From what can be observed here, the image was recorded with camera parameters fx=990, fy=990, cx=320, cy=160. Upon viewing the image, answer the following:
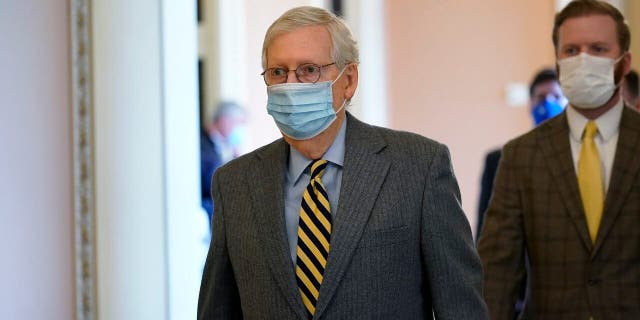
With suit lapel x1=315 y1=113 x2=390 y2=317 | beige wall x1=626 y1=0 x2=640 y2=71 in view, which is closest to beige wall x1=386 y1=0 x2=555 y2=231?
beige wall x1=626 y1=0 x2=640 y2=71

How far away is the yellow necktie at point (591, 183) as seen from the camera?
2.72m

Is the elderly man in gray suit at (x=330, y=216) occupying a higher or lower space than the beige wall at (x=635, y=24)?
lower

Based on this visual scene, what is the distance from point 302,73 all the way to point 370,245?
1.31 feet

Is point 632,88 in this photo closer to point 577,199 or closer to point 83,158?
point 577,199

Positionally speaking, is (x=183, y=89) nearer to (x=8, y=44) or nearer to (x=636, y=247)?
(x=8, y=44)

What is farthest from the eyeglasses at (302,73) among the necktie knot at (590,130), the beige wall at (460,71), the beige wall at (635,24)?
the beige wall at (460,71)

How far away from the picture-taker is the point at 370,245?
200cm

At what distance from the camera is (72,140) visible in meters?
2.86

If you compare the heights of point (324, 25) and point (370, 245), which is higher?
point (324, 25)

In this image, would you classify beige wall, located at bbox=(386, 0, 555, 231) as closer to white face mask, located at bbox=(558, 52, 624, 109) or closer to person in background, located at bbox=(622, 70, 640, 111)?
person in background, located at bbox=(622, 70, 640, 111)

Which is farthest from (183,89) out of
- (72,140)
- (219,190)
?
(219,190)

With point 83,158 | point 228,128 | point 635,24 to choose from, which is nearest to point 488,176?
point 635,24

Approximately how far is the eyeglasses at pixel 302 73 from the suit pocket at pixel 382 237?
0.36m

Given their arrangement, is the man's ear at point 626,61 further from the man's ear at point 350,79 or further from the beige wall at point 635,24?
the beige wall at point 635,24
